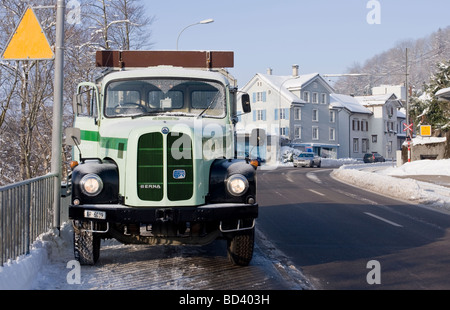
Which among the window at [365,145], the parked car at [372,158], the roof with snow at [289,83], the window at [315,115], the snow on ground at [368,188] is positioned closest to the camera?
the snow on ground at [368,188]

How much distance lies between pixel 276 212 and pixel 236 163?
7.03 metres

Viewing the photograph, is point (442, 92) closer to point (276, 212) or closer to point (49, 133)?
point (276, 212)

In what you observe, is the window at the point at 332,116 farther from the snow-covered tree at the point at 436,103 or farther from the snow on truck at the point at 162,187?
the snow on truck at the point at 162,187

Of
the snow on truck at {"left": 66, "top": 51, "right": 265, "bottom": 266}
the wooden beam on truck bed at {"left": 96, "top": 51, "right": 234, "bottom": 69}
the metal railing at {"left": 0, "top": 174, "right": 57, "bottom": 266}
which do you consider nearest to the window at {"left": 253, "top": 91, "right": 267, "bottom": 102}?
the wooden beam on truck bed at {"left": 96, "top": 51, "right": 234, "bottom": 69}

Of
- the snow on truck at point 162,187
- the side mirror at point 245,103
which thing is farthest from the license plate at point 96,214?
the side mirror at point 245,103

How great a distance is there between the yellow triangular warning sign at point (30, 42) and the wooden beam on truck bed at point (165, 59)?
4.11 ft

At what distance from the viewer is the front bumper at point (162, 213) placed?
22.2 ft

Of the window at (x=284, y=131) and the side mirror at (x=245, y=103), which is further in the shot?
the window at (x=284, y=131)

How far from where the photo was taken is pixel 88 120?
346 inches

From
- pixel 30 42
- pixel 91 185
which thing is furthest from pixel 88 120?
pixel 91 185

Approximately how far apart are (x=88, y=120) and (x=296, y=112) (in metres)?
64.4

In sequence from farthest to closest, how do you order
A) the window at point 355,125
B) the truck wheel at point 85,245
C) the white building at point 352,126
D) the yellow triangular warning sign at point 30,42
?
1. the window at point 355,125
2. the white building at point 352,126
3. the yellow triangular warning sign at point 30,42
4. the truck wheel at point 85,245

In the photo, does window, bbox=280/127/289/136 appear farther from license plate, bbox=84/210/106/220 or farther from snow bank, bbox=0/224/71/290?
license plate, bbox=84/210/106/220

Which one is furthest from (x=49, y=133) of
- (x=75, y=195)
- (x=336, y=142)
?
(x=336, y=142)
